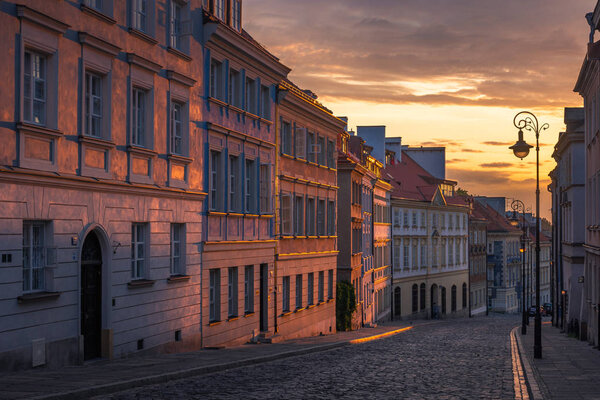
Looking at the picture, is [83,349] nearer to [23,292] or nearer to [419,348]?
[23,292]

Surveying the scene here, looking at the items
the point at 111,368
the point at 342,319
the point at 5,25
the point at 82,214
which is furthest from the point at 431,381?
the point at 342,319

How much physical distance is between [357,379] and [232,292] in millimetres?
11690

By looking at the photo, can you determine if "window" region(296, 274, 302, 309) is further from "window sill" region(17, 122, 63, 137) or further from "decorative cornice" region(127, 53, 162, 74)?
"window sill" region(17, 122, 63, 137)

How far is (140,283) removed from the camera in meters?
22.0

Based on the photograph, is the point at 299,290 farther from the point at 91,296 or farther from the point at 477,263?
the point at 477,263

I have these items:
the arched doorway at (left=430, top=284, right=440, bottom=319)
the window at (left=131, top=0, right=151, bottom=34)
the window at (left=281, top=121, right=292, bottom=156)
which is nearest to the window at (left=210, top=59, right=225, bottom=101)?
the window at (left=131, top=0, right=151, bottom=34)

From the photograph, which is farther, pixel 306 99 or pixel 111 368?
pixel 306 99

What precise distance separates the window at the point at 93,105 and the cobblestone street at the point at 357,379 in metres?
6.05

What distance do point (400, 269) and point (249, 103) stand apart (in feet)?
150

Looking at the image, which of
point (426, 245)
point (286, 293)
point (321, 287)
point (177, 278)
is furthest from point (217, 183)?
point (426, 245)

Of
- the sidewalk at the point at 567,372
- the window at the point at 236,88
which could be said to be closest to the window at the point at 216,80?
the window at the point at 236,88

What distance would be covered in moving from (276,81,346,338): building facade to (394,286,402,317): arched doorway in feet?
90.7

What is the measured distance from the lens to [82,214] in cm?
1902

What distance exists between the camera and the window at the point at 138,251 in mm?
22172
